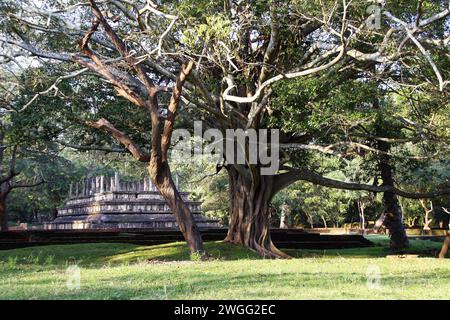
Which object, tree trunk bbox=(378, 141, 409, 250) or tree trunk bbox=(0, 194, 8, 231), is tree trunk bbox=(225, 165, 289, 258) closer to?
tree trunk bbox=(378, 141, 409, 250)

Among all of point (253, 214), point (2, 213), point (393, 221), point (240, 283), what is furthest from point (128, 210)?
point (240, 283)

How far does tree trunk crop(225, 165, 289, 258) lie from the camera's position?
17016 millimetres

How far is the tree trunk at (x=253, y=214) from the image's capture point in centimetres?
1702

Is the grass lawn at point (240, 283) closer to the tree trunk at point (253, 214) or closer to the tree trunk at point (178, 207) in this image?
the tree trunk at point (178, 207)

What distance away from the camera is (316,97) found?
1372cm

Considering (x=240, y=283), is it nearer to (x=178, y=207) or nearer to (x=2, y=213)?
(x=178, y=207)

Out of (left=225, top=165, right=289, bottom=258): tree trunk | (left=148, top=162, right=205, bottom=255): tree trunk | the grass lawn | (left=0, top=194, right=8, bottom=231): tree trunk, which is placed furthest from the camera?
(left=0, top=194, right=8, bottom=231): tree trunk

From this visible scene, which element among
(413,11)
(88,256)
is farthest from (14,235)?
(413,11)

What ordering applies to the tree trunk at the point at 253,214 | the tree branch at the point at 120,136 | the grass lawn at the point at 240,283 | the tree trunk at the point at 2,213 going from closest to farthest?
1. the grass lawn at the point at 240,283
2. the tree branch at the point at 120,136
3. the tree trunk at the point at 253,214
4. the tree trunk at the point at 2,213

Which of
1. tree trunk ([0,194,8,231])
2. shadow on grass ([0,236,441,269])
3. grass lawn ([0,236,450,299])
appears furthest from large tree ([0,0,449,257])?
tree trunk ([0,194,8,231])

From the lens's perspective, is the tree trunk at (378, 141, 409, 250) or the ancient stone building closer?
the tree trunk at (378, 141, 409, 250)

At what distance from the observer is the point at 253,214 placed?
17031 millimetres

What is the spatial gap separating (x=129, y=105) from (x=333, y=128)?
254 inches

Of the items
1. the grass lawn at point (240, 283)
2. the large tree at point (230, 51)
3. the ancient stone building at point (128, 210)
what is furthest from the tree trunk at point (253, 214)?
the ancient stone building at point (128, 210)
